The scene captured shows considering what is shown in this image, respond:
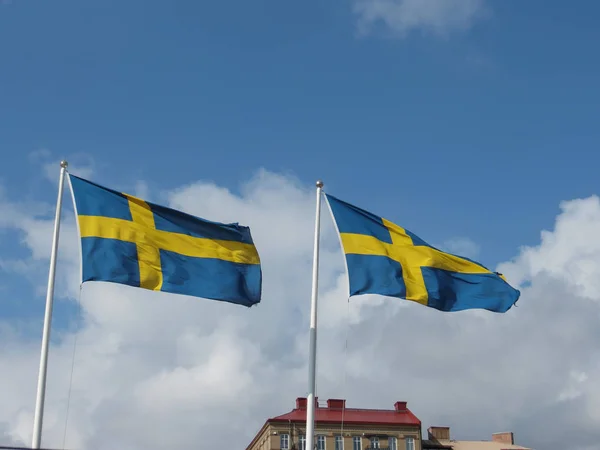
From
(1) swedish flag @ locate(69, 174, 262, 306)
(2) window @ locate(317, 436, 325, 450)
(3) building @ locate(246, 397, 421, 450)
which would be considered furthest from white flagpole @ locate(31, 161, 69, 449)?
(2) window @ locate(317, 436, 325, 450)

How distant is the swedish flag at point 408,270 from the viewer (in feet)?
85.9

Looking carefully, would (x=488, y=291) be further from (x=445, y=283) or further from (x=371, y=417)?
(x=371, y=417)

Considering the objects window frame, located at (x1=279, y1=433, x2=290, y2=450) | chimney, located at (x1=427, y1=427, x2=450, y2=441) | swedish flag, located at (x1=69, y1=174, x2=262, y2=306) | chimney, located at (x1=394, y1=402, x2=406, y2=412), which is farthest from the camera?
chimney, located at (x1=427, y1=427, x2=450, y2=441)

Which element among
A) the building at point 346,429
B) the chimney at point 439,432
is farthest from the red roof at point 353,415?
the chimney at point 439,432

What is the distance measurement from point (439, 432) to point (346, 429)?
51.0ft

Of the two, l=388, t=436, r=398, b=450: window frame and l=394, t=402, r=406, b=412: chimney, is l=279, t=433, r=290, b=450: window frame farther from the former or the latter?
l=394, t=402, r=406, b=412: chimney

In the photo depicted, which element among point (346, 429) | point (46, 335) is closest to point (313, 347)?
point (46, 335)

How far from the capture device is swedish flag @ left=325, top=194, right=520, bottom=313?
26.2 m

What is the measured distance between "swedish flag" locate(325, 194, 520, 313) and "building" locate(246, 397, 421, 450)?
75630 millimetres

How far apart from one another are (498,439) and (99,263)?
104 metres

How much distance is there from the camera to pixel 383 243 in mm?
26984

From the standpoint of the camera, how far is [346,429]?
105 metres

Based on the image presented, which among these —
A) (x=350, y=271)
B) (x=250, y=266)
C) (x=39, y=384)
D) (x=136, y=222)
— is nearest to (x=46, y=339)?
(x=39, y=384)

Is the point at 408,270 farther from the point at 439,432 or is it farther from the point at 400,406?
the point at 439,432
